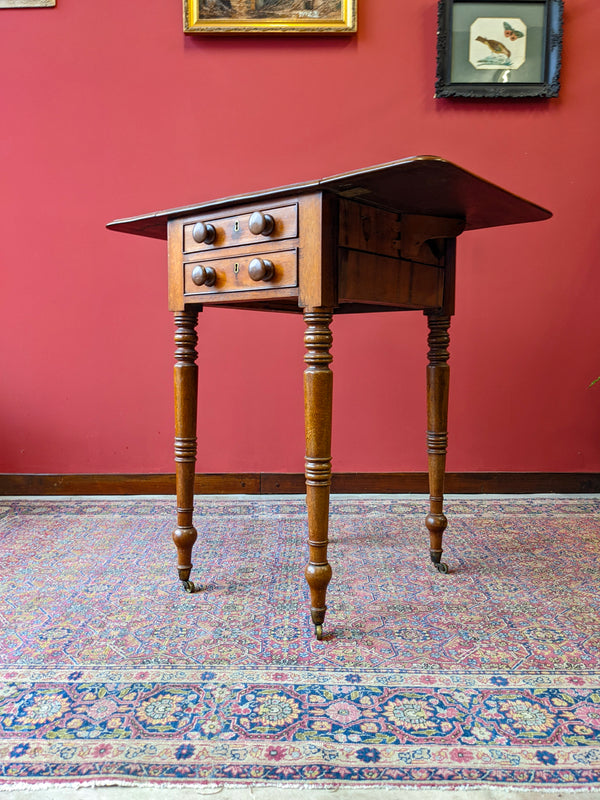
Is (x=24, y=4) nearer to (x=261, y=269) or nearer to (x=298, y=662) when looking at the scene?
(x=261, y=269)

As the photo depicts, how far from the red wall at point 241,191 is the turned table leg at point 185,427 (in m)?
1.05

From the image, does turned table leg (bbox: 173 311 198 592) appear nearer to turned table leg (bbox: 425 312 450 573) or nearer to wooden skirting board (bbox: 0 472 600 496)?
turned table leg (bbox: 425 312 450 573)

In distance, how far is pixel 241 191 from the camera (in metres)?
2.71

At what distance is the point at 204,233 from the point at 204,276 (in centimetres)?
12

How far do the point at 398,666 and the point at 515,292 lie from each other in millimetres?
2023

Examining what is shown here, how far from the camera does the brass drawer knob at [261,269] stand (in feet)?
4.66

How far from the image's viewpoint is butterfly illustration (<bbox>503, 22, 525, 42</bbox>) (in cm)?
265

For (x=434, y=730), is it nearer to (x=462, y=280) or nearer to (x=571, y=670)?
(x=571, y=670)

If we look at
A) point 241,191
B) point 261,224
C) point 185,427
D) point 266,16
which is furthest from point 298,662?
point 266,16

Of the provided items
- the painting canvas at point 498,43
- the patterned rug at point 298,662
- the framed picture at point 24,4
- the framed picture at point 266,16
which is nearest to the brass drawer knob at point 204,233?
the patterned rug at point 298,662

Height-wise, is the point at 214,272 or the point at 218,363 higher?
the point at 214,272

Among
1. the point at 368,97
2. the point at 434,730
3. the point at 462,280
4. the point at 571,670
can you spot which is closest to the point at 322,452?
the point at 434,730

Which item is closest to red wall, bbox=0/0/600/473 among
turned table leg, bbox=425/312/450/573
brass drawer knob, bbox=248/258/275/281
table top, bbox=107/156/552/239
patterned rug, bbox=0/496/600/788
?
patterned rug, bbox=0/496/600/788

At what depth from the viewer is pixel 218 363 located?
9.18ft
